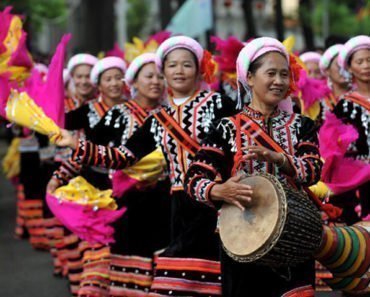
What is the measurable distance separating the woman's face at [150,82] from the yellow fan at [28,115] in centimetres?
103

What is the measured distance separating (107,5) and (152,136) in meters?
16.4

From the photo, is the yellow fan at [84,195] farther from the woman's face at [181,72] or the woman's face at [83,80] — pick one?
the woman's face at [83,80]

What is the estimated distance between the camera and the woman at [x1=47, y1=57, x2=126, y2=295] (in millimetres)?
7316

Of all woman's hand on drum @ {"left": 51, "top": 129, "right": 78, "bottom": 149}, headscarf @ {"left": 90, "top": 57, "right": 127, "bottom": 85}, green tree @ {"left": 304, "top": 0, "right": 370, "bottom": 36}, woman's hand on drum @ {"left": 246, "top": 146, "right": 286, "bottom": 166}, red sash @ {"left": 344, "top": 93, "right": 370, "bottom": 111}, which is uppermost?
green tree @ {"left": 304, "top": 0, "right": 370, "bottom": 36}

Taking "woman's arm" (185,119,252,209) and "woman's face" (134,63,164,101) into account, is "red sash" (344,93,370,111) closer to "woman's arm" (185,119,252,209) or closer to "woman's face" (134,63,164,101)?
"woman's face" (134,63,164,101)

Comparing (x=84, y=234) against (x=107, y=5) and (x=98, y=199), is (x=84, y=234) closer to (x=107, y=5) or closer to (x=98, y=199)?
(x=98, y=199)

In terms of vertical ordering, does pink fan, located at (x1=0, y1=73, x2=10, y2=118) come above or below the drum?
above

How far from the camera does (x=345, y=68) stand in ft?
23.2

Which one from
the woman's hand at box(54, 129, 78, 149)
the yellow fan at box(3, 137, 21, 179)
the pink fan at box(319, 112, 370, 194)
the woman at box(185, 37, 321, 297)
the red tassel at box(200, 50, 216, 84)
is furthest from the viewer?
the yellow fan at box(3, 137, 21, 179)

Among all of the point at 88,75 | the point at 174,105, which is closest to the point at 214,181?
the point at 174,105

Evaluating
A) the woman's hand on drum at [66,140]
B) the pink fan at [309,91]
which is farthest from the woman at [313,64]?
the woman's hand on drum at [66,140]

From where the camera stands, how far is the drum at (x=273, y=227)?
4.33 meters

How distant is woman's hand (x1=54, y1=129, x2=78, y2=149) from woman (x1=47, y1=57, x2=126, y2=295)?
4.40 ft

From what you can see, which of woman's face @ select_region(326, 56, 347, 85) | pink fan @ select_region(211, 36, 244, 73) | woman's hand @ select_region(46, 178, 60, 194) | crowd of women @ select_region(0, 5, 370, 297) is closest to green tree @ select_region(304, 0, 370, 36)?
woman's face @ select_region(326, 56, 347, 85)
